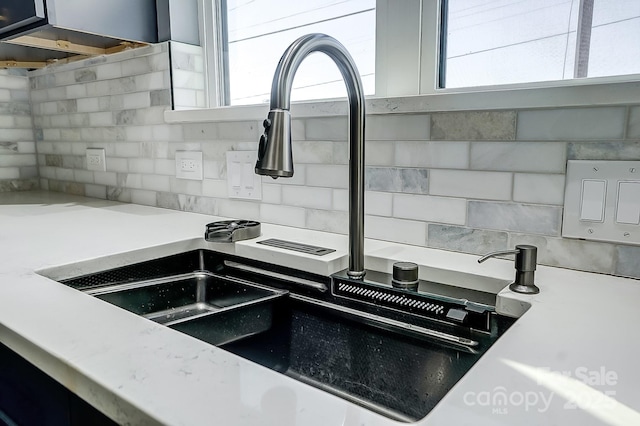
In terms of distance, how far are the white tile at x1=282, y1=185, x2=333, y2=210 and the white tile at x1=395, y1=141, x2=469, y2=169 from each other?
0.22 metres

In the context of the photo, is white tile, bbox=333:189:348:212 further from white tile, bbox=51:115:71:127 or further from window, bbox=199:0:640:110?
white tile, bbox=51:115:71:127

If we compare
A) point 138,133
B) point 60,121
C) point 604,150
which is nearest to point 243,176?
point 138,133

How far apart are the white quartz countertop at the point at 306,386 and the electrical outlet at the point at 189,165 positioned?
1.90 feet

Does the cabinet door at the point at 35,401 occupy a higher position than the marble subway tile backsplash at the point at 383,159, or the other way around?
the marble subway tile backsplash at the point at 383,159

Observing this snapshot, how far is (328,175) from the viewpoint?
1.16 m

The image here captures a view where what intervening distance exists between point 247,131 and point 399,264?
25.9 inches

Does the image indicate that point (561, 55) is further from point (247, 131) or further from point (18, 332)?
point (18, 332)

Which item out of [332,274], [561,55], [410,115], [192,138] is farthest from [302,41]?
[192,138]

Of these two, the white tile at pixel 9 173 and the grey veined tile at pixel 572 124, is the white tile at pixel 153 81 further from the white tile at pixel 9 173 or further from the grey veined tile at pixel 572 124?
the grey veined tile at pixel 572 124

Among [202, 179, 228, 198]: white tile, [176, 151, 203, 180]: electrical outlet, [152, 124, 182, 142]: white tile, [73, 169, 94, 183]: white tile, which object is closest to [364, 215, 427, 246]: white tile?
[202, 179, 228, 198]: white tile

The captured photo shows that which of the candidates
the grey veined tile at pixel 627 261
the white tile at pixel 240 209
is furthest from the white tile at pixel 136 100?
the grey veined tile at pixel 627 261

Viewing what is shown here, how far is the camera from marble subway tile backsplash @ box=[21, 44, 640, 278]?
0.84 meters

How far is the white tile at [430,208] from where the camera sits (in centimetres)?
97

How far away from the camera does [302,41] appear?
0.77 m
